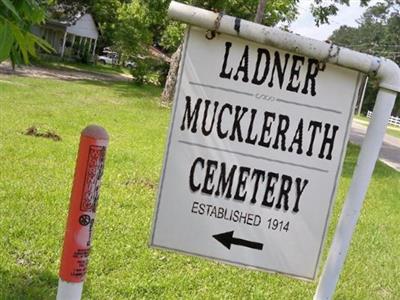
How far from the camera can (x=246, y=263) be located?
208 cm

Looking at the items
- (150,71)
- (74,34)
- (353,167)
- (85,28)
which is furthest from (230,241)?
(85,28)

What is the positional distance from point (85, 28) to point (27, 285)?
129 feet

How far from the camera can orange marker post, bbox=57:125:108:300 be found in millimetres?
1849

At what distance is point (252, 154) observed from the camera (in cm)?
202

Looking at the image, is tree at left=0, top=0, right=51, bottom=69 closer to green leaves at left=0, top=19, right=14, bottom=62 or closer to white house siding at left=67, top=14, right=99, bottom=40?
green leaves at left=0, top=19, right=14, bottom=62

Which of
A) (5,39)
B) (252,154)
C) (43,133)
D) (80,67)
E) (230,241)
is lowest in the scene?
(80,67)

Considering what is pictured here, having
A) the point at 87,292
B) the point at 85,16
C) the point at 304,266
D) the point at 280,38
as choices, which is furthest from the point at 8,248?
the point at 85,16

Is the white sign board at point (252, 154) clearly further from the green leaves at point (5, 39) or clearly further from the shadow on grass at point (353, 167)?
the shadow on grass at point (353, 167)

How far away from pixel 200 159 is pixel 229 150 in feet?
0.35

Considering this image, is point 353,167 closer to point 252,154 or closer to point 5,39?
point 252,154

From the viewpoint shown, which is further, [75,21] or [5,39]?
[75,21]

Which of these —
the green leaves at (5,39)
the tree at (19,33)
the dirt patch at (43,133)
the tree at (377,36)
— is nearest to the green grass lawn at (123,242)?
the dirt patch at (43,133)

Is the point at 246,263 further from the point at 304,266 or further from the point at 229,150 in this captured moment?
the point at 229,150

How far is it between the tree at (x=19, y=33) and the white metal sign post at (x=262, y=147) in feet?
1.87
